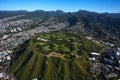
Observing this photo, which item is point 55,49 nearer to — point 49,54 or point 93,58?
point 49,54

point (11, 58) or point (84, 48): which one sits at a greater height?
point (84, 48)

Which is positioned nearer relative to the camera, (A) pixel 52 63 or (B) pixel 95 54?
(A) pixel 52 63

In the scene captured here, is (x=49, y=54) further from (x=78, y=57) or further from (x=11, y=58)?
(x=11, y=58)

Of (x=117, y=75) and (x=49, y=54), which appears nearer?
(x=117, y=75)

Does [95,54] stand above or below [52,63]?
above

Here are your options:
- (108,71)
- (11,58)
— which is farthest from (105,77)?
(11,58)

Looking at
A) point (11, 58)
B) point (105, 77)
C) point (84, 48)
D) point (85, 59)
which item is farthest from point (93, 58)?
point (11, 58)

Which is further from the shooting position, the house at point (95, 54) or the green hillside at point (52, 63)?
the house at point (95, 54)

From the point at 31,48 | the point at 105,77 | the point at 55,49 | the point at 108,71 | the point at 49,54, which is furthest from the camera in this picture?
the point at 31,48

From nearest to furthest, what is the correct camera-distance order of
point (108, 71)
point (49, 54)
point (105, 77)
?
point (105, 77) < point (108, 71) < point (49, 54)

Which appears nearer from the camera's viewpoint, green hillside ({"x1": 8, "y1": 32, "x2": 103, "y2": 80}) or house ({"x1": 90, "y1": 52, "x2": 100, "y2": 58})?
green hillside ({"x1": 8, "y1": 32, "x2": 103, "y2": 80})
